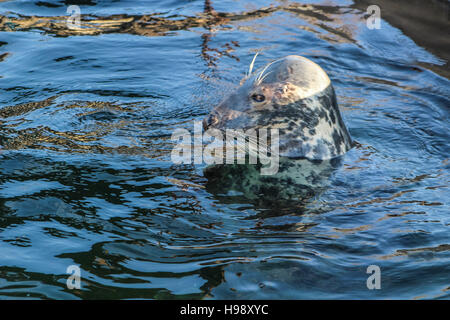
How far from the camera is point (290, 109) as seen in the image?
500 centimetres

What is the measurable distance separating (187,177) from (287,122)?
2.93ft

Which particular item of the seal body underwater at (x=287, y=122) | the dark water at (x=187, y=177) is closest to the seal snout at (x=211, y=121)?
the seal body underwater at (x=287, y=122)

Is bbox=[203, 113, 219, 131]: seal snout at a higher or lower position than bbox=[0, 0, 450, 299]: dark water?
higher

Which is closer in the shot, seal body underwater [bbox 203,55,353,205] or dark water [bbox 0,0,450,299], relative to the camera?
dark water [bbox 0,0,450,299]

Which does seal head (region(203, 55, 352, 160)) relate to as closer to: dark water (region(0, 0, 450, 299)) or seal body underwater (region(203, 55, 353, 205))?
seal body underwater (region(203, 55, 353, 205))

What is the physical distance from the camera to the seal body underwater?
16.1 ft

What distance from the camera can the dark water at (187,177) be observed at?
359cm

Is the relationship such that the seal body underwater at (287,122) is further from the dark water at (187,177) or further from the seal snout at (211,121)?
the dark water at (187,177)

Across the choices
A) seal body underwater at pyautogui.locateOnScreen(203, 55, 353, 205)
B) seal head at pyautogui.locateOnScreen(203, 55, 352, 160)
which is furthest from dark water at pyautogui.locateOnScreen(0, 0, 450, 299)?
seal head at pyautogui.locateOnScreen(203, 55, 352, 160)

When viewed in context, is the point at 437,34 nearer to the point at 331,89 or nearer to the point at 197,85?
the point at 197,85

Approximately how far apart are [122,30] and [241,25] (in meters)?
1.75

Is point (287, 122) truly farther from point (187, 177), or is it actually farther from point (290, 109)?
point (187, 177)

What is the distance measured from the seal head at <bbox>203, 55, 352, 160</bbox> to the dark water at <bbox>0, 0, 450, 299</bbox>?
13.1 inches

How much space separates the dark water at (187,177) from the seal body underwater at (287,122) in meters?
0.18
